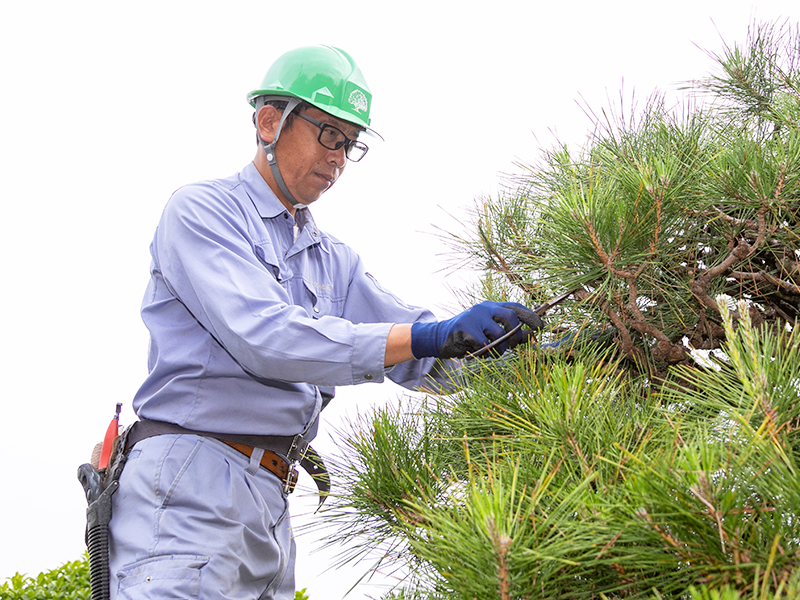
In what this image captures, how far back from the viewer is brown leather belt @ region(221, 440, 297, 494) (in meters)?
1.32

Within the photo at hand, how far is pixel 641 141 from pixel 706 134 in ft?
0.48

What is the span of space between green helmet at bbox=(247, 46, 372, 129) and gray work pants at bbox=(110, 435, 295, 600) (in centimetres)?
74

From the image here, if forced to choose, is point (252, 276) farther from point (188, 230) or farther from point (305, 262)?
point (305, 262)

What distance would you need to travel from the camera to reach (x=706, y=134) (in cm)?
122

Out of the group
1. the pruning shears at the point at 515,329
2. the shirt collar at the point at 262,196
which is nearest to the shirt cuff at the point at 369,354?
the pruning shears at the point at 515,329

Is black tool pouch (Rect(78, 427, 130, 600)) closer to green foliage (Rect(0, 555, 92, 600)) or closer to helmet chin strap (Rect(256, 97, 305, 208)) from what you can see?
helmet chin strap (Rect(256, 97, 305, 208))

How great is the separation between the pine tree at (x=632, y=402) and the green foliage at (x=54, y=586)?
131cm

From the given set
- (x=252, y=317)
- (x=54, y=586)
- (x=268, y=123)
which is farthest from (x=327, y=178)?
(x=54, y=586)

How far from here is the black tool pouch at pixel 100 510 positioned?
1180 mm

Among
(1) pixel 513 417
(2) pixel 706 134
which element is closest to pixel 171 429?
(1) pixel 513 417

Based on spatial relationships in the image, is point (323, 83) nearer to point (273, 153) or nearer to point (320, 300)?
point (273, 153)

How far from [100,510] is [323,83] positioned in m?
0.95

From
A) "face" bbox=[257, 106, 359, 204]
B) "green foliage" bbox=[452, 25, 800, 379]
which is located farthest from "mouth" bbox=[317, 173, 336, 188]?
"green foliage" bbox=[452, 25, 800, 379]

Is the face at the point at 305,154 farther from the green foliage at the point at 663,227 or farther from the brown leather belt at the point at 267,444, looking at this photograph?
the brown leather belt at the point at 267,444
